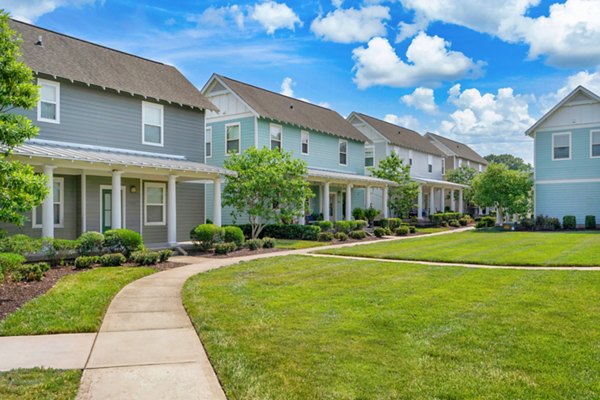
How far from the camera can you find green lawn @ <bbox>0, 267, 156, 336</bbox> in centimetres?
Result: 645

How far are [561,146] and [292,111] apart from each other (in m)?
15.8

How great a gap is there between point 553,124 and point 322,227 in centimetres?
1565

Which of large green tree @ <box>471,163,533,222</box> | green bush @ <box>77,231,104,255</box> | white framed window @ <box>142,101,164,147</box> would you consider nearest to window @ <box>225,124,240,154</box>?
white framed window @ <box>142,101,164,147</box>

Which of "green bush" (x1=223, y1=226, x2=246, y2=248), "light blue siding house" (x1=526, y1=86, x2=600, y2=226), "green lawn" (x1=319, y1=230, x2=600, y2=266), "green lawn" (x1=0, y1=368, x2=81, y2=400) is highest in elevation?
"light blue siding house" (x1=526, y1=86, x2=600, y2=226)

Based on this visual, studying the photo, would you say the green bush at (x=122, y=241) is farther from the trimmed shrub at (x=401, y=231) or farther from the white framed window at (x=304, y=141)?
the trimmed shrub at (x=401, y=231)

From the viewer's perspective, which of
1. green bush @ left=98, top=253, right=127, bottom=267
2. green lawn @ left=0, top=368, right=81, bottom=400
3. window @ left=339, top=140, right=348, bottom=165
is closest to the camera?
green lawn @ left=0, top=368, right=81, bottom=400

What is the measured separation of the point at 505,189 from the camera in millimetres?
27766

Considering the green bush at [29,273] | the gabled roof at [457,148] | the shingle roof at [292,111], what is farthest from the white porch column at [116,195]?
the gabled roof at [457,148]

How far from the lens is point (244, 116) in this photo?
24.2m

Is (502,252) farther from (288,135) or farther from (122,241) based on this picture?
(288,135)

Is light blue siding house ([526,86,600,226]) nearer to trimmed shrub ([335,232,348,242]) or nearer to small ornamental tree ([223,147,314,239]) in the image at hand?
trimmed shrub ([335,232,348,242])

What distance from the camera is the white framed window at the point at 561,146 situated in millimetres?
27688

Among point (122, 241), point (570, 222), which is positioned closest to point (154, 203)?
point (122, 241)

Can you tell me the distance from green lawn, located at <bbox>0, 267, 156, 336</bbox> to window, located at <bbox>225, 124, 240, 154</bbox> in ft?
46.7
